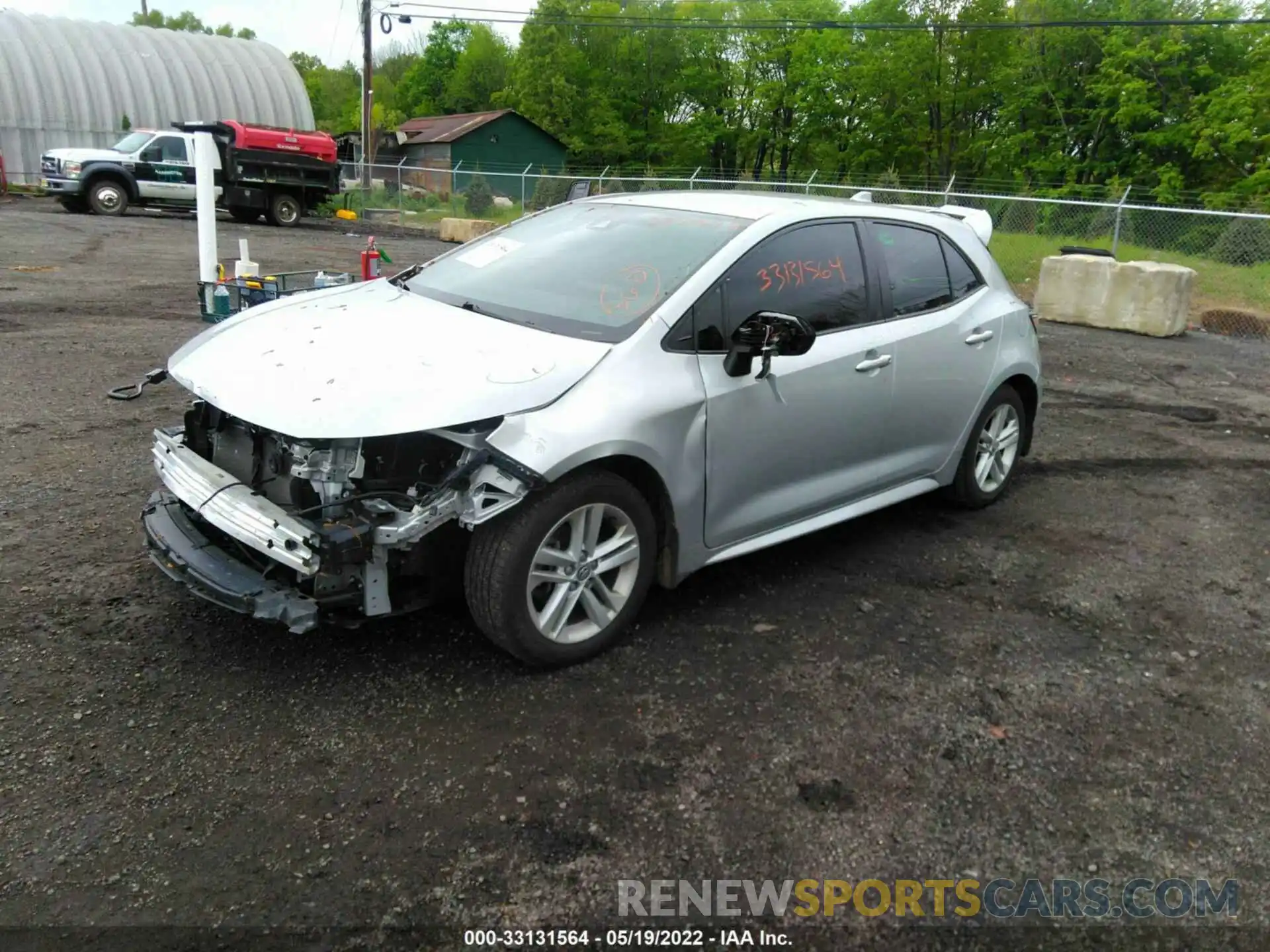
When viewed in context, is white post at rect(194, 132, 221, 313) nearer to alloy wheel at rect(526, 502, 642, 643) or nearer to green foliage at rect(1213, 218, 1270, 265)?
alloy wheel at rect(526, 502, 642, 643)

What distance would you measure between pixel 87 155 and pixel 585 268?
24.7 m

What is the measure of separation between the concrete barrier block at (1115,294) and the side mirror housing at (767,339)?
1122 centimetres

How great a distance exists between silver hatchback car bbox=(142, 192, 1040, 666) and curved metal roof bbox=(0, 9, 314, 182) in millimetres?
35322

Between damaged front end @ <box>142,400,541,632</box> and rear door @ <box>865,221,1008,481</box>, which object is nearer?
damaged front end @ <box>142,400,541,632</box>

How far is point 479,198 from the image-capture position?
28125mm

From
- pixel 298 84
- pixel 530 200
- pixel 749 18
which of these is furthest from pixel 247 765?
pixel 749 18

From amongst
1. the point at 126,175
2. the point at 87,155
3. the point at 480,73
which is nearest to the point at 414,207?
the point at 126,175

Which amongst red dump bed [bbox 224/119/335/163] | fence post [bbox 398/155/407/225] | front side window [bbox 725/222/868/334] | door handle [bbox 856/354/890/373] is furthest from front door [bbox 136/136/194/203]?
door handle [bbox 856/354/890/373]

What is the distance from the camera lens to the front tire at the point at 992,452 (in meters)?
5.32

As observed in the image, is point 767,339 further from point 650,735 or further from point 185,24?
point 185,24

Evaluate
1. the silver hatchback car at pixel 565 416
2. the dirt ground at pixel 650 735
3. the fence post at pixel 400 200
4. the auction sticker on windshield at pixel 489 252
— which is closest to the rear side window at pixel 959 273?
the silver hatchback car at pixel 565 416

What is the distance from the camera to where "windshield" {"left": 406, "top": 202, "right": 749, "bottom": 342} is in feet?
12.6

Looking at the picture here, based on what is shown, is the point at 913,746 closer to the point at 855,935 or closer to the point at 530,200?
the point at 855,935

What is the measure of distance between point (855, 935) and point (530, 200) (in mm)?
27448
